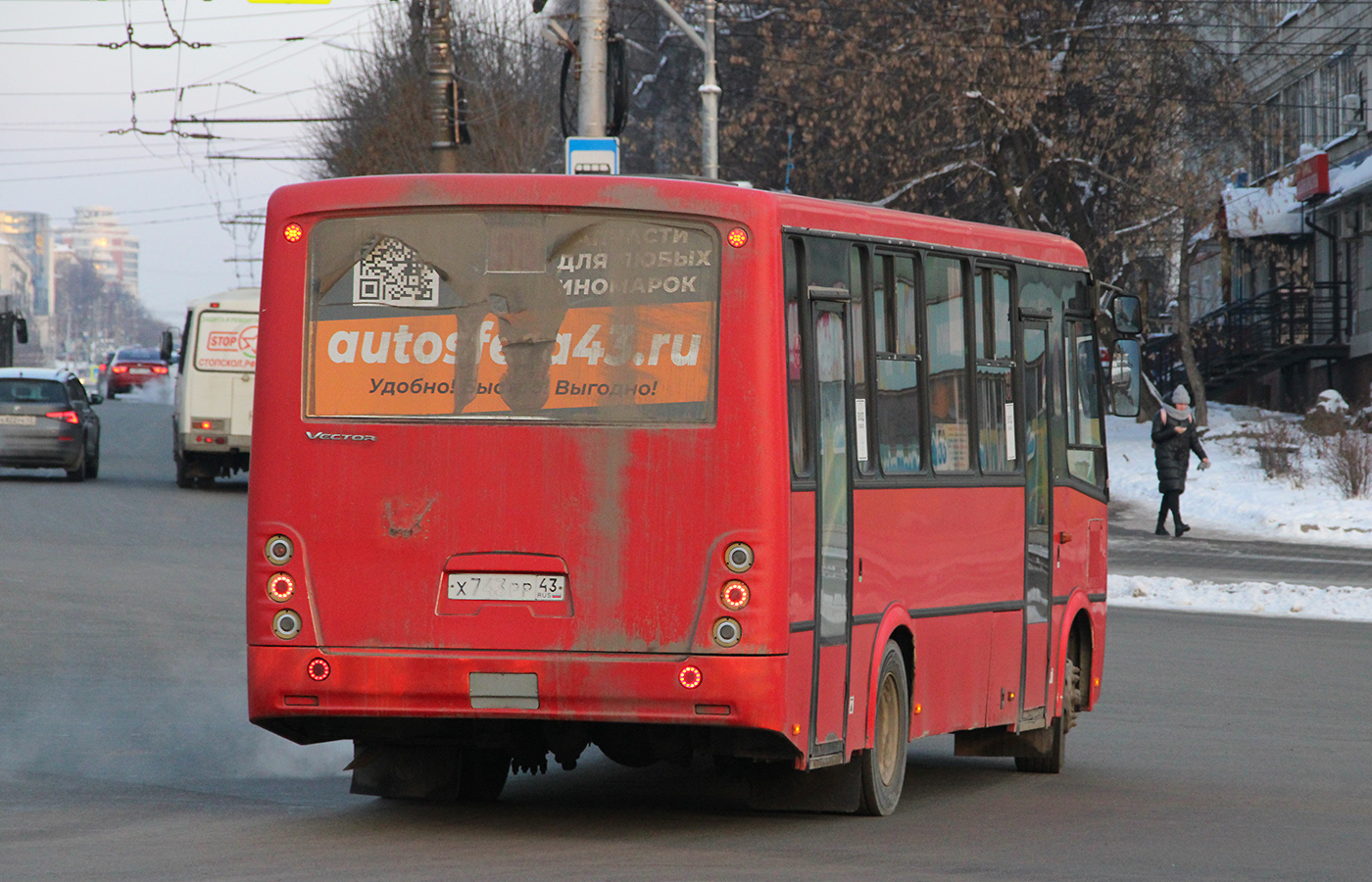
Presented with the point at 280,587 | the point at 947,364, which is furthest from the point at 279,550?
the point at 947,364

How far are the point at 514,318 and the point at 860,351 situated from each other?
1511 mm

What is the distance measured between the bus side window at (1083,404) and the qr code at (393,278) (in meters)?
4.25

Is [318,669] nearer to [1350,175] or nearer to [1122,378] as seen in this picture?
[1122,378]

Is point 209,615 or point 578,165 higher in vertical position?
point 578,165

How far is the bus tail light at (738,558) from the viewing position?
7.64 meters

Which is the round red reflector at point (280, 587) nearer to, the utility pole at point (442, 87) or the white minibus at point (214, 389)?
the utility pole at point (442, 87)

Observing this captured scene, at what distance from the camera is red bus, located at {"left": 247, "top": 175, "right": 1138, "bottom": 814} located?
25.2 feet

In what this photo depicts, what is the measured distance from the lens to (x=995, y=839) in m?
8.27

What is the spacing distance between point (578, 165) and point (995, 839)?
10194mm

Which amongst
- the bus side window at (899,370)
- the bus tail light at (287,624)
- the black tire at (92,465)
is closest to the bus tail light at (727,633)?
the bus side window at (899,370)

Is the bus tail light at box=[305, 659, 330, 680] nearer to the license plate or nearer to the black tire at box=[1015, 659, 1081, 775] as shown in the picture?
the license plate

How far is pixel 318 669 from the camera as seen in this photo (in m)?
7.86

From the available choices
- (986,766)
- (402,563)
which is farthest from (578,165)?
(402,563)

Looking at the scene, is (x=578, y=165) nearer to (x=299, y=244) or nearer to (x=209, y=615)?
Answer: (x=209, y=615)
